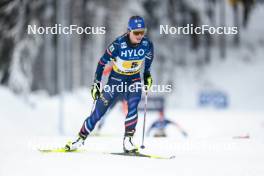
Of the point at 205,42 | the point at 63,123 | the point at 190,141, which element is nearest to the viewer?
the point at 190,141

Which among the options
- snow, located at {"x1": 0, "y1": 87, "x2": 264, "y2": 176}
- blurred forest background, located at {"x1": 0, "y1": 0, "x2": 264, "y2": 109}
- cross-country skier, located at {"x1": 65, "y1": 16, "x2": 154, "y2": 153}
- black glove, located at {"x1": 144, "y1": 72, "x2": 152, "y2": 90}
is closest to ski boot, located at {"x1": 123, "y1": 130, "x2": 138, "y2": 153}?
cross-country skier, located at {"x1": 65, "y1": 16, "x2": 154, "y2": 153}

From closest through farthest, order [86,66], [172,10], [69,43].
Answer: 1. [69,43]
2. [86,66]
3. [172,10]

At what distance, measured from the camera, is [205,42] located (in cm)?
4481

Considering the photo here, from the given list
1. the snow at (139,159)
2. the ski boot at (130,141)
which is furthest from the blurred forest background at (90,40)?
the ski boot at (130,141)

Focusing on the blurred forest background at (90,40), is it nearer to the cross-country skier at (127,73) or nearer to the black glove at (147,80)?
the cross-country skier at (127,73)

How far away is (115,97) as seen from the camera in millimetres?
9398

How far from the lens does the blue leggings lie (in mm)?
9227

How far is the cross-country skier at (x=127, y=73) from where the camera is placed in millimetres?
8836

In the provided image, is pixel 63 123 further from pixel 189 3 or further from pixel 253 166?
pixel 189 3

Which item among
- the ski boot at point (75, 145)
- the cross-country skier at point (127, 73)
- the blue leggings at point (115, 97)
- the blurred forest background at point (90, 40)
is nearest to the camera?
the cross-country skier at point (127, 73)

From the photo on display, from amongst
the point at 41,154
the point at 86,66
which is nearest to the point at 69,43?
the point at 86,66

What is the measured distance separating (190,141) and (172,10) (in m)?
27.9

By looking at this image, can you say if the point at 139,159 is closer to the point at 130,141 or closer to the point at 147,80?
the point at 130,141

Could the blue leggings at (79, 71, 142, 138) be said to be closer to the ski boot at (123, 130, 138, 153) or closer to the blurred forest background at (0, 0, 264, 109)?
the ski boot at (123, 130, 138, 153)
